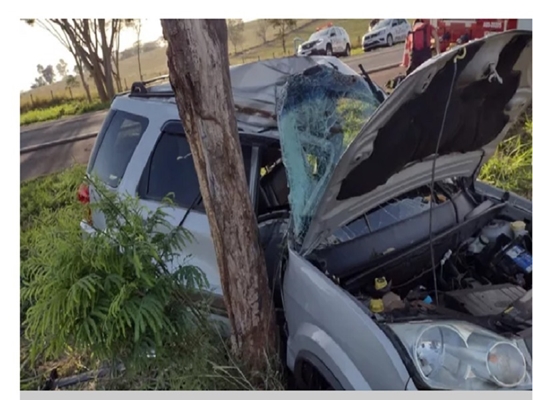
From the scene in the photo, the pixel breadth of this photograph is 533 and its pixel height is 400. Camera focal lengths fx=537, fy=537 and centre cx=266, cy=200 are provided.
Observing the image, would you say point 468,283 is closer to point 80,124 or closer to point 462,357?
point 462,357

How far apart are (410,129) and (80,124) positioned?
1.85 metres

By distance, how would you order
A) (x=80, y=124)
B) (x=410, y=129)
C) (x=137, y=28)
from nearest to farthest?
(x=410, y=129) < (x=137, y=28) < (x=80, y=124)

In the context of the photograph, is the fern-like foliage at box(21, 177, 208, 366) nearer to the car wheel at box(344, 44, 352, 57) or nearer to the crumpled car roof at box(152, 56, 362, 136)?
the crumpled car roof at box(152, 56, 362, 136)

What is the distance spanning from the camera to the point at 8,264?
8.24ft

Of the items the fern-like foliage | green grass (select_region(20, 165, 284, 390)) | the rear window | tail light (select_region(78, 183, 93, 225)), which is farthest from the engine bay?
the rear window

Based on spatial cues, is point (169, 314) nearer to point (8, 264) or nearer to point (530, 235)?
point (8, 264)

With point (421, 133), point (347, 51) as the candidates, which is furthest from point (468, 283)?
point (347, 51)

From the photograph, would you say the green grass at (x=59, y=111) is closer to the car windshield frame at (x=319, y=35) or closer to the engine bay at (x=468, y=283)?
the car windshield frame at (x=319, y=35)

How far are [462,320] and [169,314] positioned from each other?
1230mm

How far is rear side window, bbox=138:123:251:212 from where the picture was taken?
2.80 meters

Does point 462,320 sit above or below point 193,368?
above

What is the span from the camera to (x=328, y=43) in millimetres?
2881

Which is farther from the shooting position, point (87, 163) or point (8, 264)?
point (87, 163)
